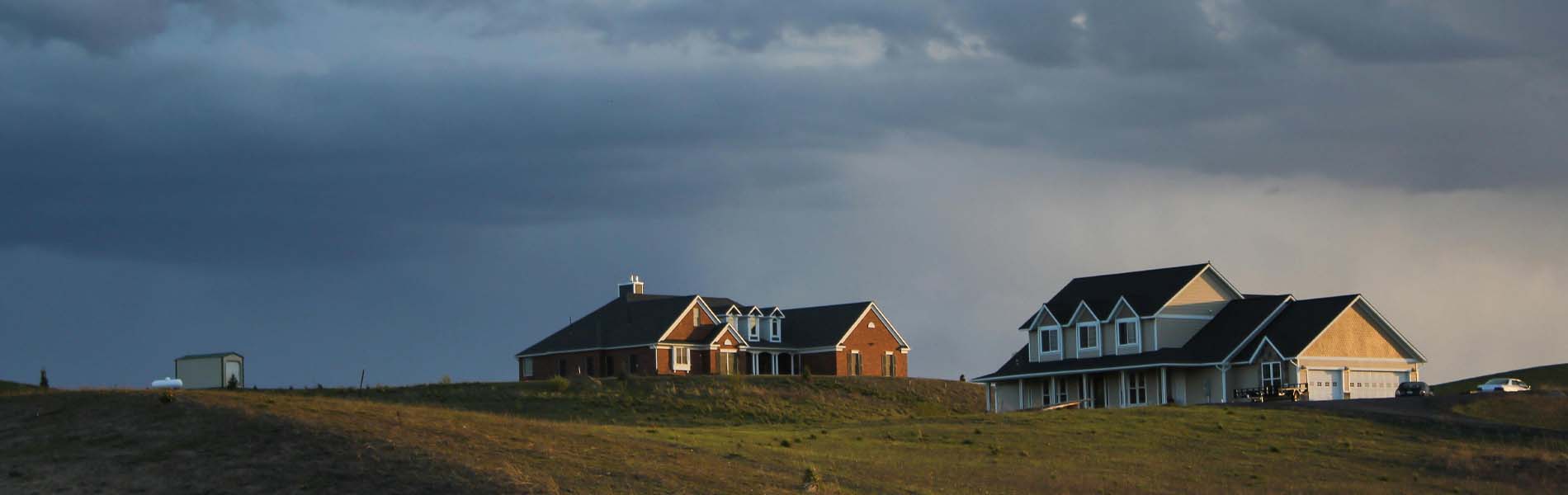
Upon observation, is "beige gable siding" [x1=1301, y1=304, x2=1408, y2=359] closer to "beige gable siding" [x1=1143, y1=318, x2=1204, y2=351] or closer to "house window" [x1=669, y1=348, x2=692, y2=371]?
"beige gable siding" [x1=1143, y1=318, x2=1204, y2=351]

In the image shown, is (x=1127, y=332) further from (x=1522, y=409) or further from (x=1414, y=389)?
(x=1522, y=409)

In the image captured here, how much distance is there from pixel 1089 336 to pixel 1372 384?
49.0 ft

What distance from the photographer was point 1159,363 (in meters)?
81.8

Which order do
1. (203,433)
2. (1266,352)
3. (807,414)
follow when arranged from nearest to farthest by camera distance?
(203,433) → (1266,352) → (807,414)

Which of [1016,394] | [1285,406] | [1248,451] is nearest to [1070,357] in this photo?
[1016,394]

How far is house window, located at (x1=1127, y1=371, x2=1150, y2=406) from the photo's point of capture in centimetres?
8506

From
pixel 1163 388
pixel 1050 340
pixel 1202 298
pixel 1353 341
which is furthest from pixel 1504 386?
pixel 1050 340

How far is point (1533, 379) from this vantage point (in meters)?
94.3

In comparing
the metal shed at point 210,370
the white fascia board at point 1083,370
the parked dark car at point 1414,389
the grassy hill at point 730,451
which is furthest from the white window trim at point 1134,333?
the metal shed at point 210,370

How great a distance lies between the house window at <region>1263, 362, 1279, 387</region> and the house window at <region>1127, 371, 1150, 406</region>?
6665 millimetres

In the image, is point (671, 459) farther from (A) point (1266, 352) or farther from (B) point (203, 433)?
(A) point (1266, 352)

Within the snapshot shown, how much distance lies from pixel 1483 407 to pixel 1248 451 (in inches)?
696

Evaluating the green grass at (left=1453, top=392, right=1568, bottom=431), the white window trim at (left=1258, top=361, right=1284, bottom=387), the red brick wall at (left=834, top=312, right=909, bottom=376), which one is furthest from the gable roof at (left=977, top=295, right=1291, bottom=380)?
the red brick wall at (left=834, top=312, right=909, bottom=376)

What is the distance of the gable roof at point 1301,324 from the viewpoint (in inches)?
3132
